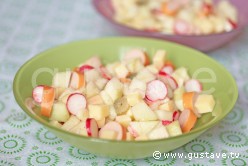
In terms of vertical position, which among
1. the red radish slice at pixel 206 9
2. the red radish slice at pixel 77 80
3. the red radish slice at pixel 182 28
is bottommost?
the red radish slice at pixel 77 80

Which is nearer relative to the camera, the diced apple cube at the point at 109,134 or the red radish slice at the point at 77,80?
the diced apple cube at the point at 109,134

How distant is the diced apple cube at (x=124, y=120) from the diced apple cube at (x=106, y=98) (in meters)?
0.07

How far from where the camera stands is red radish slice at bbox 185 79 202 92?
4.44ft

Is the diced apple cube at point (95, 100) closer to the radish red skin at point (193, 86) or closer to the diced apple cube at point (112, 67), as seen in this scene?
the diced apple cube at point (112, 67)

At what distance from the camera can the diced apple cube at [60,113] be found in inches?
46.1

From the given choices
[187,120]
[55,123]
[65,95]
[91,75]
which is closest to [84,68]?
[91,75]

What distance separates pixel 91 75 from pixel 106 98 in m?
0.13

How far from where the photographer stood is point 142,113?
114cm

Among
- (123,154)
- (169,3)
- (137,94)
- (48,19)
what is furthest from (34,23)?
(123,154)

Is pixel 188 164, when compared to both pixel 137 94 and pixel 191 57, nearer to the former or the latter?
pixel 137 94

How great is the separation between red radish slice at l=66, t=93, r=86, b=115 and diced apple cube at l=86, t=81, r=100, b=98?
44mm

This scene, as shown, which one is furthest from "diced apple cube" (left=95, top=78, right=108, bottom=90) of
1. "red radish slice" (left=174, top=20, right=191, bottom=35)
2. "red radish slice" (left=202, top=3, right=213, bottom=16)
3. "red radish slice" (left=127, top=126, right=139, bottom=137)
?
"red radish slice" (left=202, top=3, right=213, bottom=16)

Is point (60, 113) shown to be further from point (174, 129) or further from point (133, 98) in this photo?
point (174, 129)

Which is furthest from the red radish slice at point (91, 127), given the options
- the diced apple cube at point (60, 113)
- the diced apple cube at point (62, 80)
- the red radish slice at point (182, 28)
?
the red radish slice at point (182, 28)
